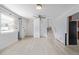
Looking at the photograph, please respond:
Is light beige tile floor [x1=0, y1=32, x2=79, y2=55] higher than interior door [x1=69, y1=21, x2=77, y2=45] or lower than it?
lower

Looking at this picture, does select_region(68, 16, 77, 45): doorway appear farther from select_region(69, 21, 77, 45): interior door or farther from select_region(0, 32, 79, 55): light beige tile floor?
select_region(0, 32, 79, 55): light beige tile floor

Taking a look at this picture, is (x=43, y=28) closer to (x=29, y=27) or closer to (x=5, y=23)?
(x=29, y=27)

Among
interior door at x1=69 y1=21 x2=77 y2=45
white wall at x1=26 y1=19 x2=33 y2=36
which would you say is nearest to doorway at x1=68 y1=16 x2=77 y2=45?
interior door at x1=69 y1=21 x2=77 y2=45


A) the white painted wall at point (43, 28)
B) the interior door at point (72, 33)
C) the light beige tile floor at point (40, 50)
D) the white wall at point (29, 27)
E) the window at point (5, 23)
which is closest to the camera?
the light beige tile floor at point (40, 50)

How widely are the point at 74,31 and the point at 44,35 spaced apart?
5682 millimetres

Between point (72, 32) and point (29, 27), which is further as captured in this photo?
point (29, 27)

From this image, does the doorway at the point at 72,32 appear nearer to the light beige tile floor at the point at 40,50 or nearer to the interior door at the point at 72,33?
the interior door at the point at 72,33

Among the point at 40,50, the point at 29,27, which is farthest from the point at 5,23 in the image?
the point at 29,27

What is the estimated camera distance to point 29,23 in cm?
1390

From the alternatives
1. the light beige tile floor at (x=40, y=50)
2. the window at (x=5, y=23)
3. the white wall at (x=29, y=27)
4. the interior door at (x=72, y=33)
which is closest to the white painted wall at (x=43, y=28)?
the white wall at (x=29, y=27)

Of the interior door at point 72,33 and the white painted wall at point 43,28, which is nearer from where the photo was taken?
the interior door at point 72,33
